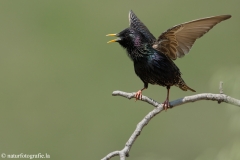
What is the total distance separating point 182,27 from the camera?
4.72 m

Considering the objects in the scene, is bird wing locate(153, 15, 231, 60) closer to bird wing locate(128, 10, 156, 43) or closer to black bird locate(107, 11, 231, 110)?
black bird locate(107, 11, 231, 110)

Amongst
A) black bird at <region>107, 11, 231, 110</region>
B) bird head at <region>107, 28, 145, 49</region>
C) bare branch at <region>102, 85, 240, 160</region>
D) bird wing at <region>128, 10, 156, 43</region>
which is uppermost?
bird wing at <region>128, 10, 156, 43</region>

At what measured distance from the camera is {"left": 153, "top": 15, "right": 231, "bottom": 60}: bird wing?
15.2ft

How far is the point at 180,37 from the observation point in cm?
500

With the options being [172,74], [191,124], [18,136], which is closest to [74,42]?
[18,136]

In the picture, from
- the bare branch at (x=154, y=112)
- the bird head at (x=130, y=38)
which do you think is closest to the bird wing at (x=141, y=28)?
the bird head at (x=130, y=38)

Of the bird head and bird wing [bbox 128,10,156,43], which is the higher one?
bird wing [bbox 128,10,156,43]

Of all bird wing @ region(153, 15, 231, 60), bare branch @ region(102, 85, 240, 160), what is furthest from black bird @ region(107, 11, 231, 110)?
bare branch @ region(102, 85, 240, 160)

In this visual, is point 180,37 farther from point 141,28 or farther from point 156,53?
point 141,28

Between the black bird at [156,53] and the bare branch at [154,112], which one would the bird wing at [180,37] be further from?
the bare branch at [154,112]

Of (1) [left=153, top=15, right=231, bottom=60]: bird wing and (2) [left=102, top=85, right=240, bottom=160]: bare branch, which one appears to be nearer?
(2) [left=102, top=85, right=240, bottom=160]: bare branch

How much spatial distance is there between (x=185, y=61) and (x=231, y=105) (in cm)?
1060

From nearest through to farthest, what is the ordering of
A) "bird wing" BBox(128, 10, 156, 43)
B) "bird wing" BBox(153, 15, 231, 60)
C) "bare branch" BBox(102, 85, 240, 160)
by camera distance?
"bare branch" BBox(102, 85, 240, 160)
"bird wing" BBox(153, 15, 231, 60)
"bird wing" BBox(128, 10, 156, 43)

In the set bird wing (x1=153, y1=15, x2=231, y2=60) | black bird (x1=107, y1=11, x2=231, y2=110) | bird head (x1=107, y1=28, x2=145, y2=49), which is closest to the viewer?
bird wing (x1=153, y1=15, x2=231, y2=60)
